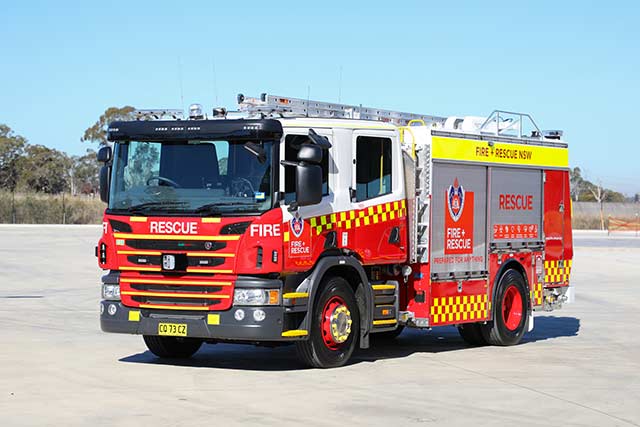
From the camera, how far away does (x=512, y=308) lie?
625 inches

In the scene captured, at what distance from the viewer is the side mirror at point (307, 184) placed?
1161 cm

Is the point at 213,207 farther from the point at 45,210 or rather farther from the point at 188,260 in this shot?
the point at 45,210

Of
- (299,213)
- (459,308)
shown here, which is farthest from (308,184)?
(459,308)

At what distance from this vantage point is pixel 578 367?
13.2m

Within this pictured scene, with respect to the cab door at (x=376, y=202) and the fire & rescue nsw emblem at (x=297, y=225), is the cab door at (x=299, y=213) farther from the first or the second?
the cab door at (x=376, y=202)

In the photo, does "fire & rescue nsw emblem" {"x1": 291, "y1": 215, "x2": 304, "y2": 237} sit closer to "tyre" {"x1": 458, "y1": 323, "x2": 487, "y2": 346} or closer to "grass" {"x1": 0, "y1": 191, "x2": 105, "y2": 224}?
"tyre" {"x1": 458, "y1": 323, "x2": 487, "y2": 346}

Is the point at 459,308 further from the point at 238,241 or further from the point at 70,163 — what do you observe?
the point at 70,163

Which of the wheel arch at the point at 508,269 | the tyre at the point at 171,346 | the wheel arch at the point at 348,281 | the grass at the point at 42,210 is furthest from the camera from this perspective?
the grass at the point at 42,210

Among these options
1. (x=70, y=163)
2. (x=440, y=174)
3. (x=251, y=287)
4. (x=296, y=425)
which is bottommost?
(x=296, y=425)

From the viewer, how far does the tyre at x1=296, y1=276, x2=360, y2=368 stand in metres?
12.3

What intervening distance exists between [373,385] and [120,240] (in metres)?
3.14

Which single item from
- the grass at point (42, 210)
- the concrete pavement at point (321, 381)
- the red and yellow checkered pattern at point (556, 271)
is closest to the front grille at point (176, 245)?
the concrete pavement at point (321, 381)

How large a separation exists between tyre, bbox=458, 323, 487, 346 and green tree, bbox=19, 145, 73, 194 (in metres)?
78.1

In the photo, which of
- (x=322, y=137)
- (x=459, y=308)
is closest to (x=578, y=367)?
(x=459, y=308)
